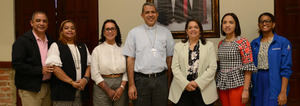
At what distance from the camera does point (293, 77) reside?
10.1 feet

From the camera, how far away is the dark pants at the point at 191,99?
2.36 meters

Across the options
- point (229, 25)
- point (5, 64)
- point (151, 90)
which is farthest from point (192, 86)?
point (5, 64)

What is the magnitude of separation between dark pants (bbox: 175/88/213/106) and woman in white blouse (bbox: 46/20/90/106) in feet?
3.58

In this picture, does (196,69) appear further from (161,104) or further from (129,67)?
(129,67)

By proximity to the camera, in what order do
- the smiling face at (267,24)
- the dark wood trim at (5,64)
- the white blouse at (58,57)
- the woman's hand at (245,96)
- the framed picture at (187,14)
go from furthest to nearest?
the dark wood trim at (5,64), the framed picture at (187,14), the smiling face at (267,24), the white blouse at (58,57), the woman's hand at (245,96)

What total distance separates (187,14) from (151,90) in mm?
1326

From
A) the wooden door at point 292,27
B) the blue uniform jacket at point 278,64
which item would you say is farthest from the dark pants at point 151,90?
the wooden door at point 292,27

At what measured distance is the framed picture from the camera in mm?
3219

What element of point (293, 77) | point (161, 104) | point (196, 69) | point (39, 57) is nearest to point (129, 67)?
point (161, 104)

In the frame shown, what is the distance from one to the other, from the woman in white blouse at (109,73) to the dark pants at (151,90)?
0.59ft

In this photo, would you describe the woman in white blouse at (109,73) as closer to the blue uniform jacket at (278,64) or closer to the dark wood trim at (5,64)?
the blue uniform jacket at (278,64)

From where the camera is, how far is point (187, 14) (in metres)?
3.26

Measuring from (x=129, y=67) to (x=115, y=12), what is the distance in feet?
4.05

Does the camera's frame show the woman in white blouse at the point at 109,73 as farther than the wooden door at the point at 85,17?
No
